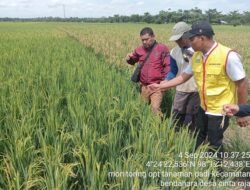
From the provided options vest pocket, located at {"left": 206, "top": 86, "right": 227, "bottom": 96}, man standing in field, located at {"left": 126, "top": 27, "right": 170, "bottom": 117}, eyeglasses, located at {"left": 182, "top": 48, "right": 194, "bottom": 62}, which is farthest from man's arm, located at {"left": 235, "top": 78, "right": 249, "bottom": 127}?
man standing in field, located at {"left": 126, "top": 27, "right": 170, "bottom": 117}

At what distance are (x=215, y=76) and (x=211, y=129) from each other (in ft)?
1.77

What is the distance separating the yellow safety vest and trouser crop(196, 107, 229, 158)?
0.09m

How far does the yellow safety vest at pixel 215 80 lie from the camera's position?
2.87 metres

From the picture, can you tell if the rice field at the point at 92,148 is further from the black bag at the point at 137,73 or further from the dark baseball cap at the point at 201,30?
the black bag at the point at 137,73

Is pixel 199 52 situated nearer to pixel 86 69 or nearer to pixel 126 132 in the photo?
pixel 126 132

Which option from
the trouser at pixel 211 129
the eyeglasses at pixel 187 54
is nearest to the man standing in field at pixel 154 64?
the eyeglasses at pixel 187 54

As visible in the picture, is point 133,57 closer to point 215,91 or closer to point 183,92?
point 183,92

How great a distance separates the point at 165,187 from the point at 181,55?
8.05ft

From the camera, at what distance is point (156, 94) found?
15.2 ft

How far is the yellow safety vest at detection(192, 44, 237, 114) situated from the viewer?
2865mm

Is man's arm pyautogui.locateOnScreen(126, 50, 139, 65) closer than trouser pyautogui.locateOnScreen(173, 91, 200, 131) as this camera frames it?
No

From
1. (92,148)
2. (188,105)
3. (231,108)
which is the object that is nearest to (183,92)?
(188,105)

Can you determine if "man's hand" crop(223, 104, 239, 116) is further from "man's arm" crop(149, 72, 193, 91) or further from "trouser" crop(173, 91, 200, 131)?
"trouser" crop(173, 91, 200, 131)

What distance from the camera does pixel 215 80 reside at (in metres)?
2.95
